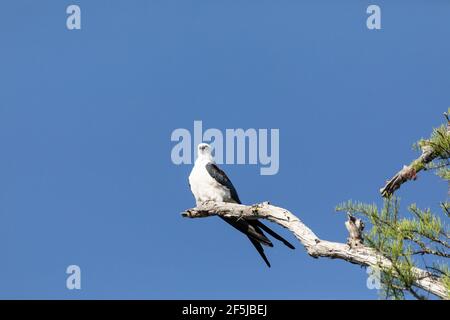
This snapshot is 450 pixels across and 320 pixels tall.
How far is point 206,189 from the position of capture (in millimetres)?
8305

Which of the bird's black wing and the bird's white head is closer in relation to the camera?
the bird's black wing

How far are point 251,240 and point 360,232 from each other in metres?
2.16

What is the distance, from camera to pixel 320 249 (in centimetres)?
533

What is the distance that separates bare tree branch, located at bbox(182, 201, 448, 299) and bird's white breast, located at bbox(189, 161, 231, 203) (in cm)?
133

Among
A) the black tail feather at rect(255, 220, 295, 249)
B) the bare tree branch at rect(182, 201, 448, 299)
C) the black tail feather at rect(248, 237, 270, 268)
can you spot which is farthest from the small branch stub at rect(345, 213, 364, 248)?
the black tail feather at rect(248, 237, 270, 268)

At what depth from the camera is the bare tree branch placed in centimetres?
468

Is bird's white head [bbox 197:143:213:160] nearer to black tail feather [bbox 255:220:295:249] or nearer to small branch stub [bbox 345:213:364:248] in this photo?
black tail feather [bbox 255:220:295:249]

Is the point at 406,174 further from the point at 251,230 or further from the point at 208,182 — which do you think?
the point at 208,182

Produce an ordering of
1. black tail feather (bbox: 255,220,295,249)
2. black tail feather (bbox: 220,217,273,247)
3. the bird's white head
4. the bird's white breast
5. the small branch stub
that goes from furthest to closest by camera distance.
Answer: the bird's white head
the bird's white breast
black tail feather (bbox: 220,217,273,247)
black tail feather (bbox: 255,220,295,249)
the small branch stub

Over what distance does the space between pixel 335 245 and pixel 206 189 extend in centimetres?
323

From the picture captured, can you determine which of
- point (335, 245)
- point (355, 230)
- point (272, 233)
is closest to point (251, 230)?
point (272, 233)
